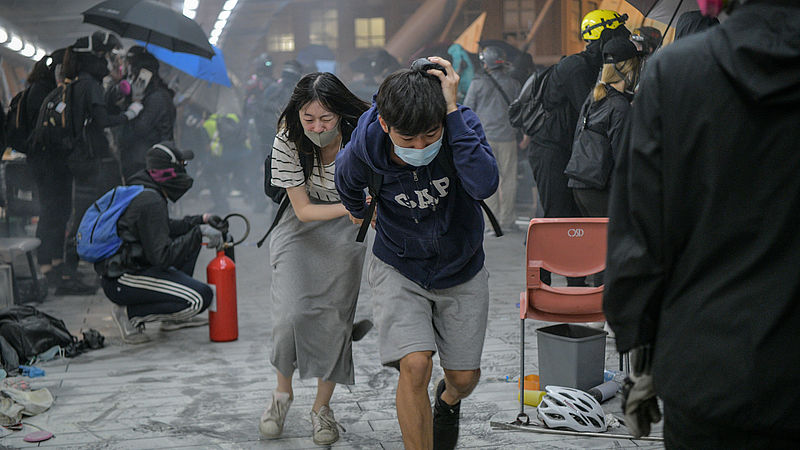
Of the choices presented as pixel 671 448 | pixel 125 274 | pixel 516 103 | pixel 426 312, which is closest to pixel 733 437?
pixel 671 448

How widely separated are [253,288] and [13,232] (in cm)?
294

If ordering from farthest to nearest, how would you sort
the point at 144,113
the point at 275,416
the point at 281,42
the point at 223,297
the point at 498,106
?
the point at 281,42 → the point at 498,106 → the point at 144,113 → the point at 223,297 → the point at 275,416

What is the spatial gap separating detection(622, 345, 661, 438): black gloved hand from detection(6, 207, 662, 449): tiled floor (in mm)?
2032

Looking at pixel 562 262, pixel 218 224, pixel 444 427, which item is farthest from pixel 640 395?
pixel 218 224

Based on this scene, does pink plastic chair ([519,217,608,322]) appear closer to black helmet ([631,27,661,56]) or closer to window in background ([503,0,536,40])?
black helmet ([631,27,661,56])

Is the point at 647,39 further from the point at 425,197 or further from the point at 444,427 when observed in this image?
the point at 444,427

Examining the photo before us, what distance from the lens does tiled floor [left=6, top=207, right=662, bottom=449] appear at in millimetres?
4215

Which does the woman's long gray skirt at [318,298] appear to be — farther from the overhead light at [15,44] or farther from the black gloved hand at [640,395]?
the overhead light at [15,44]

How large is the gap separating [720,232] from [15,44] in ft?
38.1

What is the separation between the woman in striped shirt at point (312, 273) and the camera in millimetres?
3979

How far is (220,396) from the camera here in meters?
4.95

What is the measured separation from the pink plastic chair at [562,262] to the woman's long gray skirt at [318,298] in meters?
0.89

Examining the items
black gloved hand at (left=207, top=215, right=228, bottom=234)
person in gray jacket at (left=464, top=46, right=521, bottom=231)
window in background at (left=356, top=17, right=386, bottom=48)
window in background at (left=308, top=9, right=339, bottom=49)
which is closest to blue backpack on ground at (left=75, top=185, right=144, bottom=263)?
black gloved hand at (left=207, top=215, right=228, bottom=234)

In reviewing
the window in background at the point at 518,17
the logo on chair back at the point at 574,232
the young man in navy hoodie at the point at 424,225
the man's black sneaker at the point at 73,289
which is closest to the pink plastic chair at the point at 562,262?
the logo on chair back at the point at 574,232
